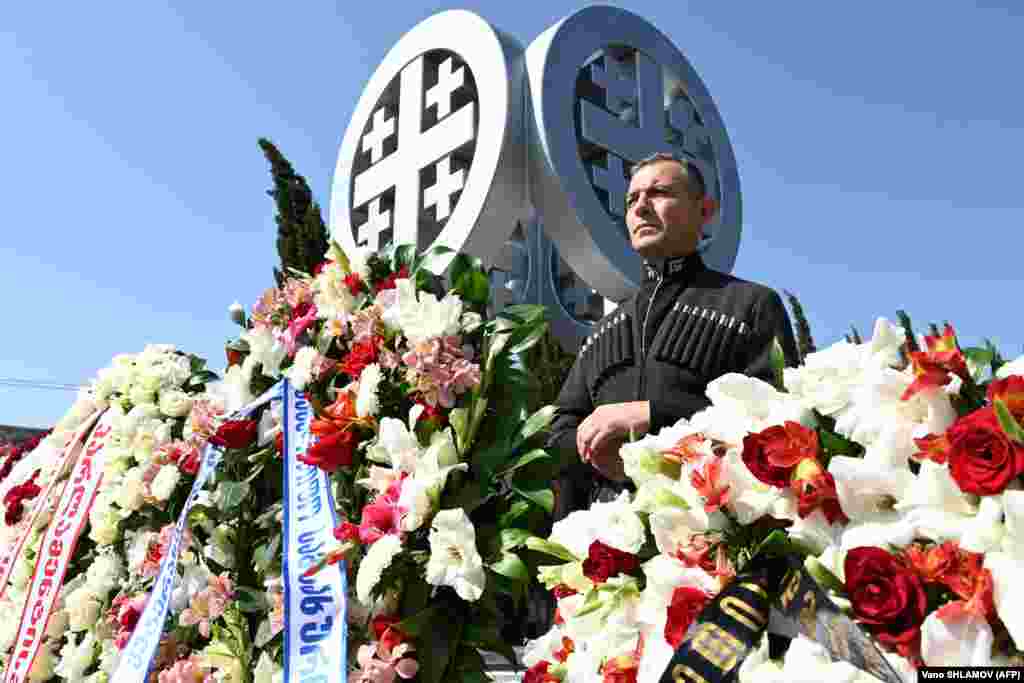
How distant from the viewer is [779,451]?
1.33 metres

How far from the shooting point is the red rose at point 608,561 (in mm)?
1610

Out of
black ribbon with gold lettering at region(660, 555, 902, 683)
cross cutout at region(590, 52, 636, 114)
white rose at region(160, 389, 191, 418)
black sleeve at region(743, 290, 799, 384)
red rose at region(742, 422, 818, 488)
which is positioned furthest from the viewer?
cross cutout at region(590, 52, 636, 114)

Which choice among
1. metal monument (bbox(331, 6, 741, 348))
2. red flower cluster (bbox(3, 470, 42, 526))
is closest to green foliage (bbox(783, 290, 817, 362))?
metal monument (bbox(331, 6, 741, 348))

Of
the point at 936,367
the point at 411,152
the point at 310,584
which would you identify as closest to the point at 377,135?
the point at 411,152

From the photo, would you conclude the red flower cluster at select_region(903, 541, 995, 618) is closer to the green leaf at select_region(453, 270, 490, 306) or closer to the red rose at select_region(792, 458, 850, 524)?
the red rose at select_region(792, 458, 850, 524)

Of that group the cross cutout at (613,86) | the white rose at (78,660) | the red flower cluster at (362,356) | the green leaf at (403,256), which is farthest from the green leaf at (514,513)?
the cross cutout at (613,86)

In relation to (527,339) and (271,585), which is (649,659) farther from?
(271,585)

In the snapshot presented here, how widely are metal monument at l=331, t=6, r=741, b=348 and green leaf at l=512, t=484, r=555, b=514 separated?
4951mm

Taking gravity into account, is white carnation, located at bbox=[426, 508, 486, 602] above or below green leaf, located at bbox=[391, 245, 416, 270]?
below

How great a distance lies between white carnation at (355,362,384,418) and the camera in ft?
8.63

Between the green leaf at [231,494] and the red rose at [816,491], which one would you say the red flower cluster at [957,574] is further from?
the green leaf at [231,494]

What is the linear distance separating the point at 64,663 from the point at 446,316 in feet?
7.40

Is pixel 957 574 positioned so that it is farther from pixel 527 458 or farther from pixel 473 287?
pixel 473 287

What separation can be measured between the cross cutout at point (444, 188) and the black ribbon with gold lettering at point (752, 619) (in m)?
7.18
